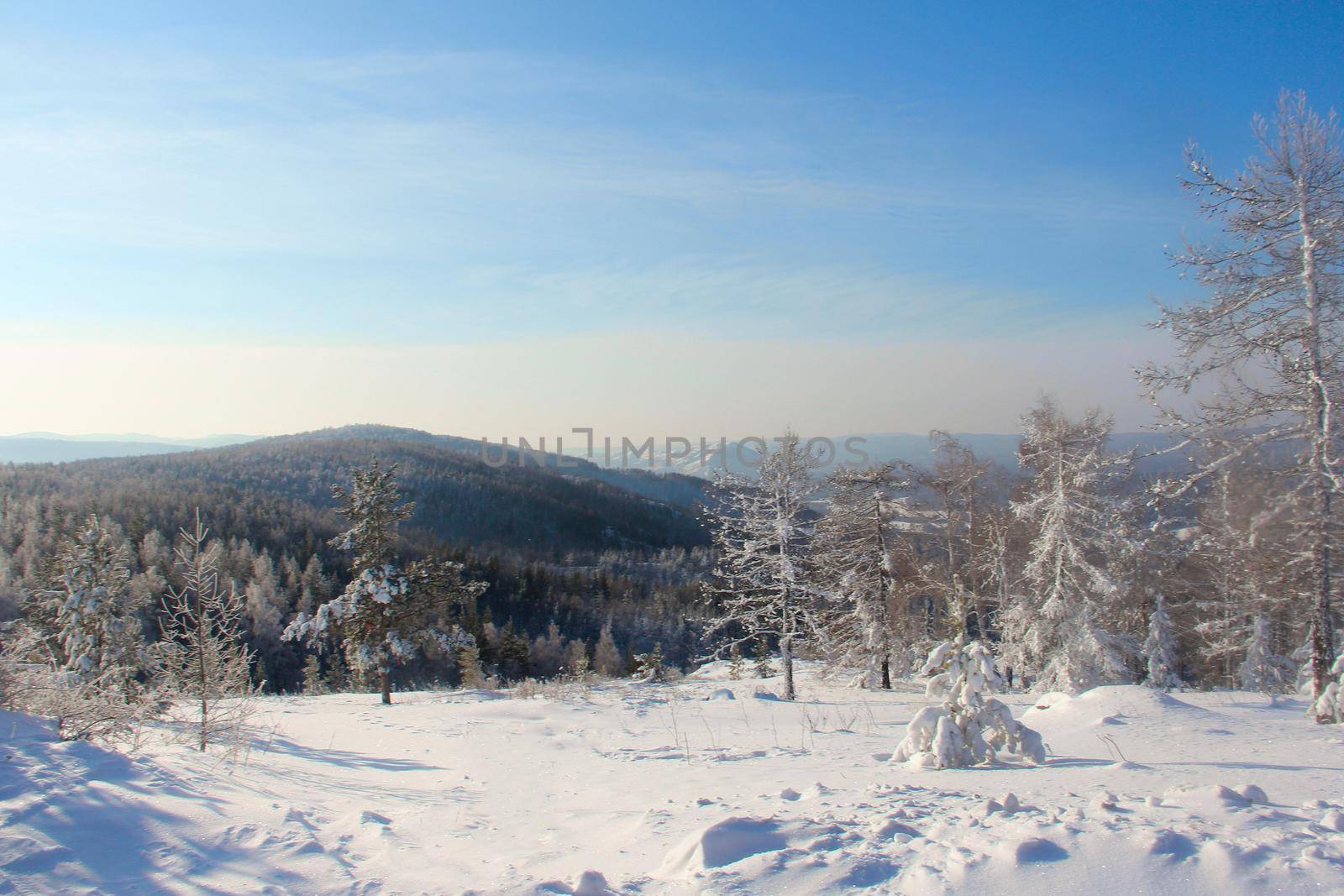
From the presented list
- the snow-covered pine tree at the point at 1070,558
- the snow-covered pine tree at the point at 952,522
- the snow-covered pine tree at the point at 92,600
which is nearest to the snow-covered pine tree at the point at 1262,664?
the snow-covered pine tree at the point at 1070,558

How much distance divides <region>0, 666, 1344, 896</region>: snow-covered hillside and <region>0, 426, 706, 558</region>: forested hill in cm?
9105

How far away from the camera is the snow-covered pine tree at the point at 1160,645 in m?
21.8

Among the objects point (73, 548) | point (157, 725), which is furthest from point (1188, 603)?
point (73, 548)

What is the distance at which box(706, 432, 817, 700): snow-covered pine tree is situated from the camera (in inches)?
816

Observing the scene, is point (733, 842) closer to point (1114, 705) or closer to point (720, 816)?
point (720, 816)

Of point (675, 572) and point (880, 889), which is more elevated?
point (880, 889)

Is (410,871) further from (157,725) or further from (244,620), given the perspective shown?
(244,620)

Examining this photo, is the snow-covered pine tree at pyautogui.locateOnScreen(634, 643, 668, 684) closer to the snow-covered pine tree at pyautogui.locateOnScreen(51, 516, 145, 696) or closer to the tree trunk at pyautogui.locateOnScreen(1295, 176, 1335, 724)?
the snow-covered pine tree at pyautogui.locateOnScreen(51, 516, 145, 696)

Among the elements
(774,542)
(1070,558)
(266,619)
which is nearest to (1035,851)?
(774,542)

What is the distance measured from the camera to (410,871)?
4.63m

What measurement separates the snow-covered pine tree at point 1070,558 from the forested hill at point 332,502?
86.1 meters

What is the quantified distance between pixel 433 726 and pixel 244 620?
7106 cm

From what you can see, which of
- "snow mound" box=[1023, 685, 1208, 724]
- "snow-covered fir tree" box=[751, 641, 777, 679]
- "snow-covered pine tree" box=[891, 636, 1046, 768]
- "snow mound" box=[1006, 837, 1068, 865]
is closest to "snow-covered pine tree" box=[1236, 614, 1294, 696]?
"snow mound" box=[1023, 685, 1208, 724]

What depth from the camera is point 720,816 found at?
5199 millimetres
